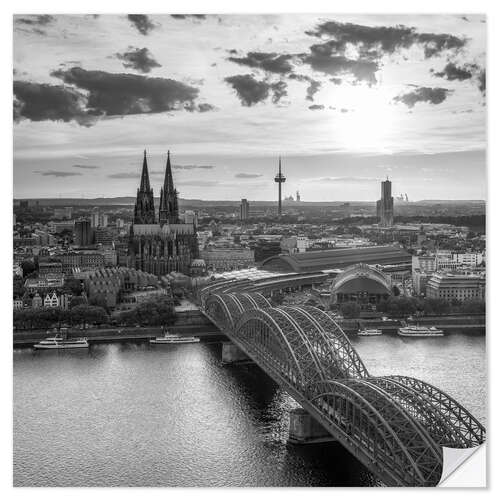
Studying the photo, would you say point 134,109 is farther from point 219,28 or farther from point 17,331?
point 17,331

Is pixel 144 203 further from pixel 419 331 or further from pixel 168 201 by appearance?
pixel 419 331

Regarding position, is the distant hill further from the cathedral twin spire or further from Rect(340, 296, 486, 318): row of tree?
Rect(340, 296, 486, 318): row of tree

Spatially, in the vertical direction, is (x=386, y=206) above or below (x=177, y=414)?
above

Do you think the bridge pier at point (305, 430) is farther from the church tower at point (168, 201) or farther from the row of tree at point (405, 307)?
the row of tree at point (405, 307)

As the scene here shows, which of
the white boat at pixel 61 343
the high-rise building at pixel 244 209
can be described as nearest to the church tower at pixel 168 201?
the high-rise building at pixel 244 209

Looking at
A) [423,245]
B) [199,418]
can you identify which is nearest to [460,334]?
[423,245]

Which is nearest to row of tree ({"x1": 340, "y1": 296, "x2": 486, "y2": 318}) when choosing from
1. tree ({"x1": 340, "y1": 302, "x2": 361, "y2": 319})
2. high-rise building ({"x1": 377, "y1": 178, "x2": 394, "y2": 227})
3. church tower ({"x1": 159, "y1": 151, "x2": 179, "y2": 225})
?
tree ({"x1": 340, "y1": 302, "x2": 361, "y2": 319})

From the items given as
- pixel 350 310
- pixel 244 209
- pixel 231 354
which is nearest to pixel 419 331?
pixel 350 310
